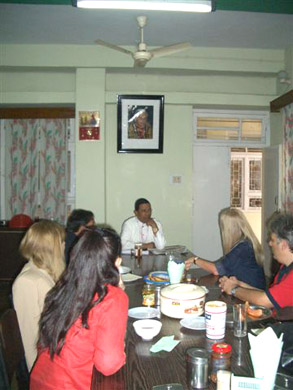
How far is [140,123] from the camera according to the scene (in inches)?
200

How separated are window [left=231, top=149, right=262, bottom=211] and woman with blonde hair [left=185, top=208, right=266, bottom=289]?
6.27 meters

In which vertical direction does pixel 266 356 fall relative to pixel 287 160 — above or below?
below

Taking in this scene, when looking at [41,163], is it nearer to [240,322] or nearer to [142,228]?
[142,228]

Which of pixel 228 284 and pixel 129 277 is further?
pixel 129 277

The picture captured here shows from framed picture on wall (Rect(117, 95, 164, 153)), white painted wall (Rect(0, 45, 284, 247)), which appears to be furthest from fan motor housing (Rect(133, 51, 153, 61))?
framed picture on wall (Rect(117, 95, 164, 153))

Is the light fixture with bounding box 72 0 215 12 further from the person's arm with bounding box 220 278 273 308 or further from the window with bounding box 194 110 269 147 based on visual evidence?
the window with bounding box 194 110 269 147

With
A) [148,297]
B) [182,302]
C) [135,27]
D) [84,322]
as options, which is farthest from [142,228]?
[84,322]

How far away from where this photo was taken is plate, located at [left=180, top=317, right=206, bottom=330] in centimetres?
166

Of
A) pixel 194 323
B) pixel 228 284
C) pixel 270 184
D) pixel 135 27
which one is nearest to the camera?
pixel 194 323

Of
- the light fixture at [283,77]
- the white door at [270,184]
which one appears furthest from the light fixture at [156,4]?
the white door at [270,184]

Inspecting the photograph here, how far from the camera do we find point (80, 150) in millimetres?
4961

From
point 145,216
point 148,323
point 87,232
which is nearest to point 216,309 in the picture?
point 148,323

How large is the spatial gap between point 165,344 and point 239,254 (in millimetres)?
1248

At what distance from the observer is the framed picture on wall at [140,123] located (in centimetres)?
504
